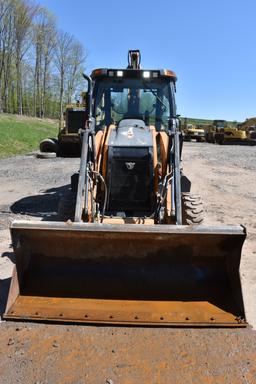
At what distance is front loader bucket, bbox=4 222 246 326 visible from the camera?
143 inches

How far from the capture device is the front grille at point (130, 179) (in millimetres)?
5309

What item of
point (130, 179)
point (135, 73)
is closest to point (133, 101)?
point (135, 73)

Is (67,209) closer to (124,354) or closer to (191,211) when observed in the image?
(191,211)

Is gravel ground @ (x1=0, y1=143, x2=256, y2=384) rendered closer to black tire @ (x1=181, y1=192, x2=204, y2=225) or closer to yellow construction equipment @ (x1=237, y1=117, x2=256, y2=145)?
black tire @ (x1=181, y1=192, x2=204, y2=225)

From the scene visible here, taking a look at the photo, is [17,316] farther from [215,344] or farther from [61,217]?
[61,217]

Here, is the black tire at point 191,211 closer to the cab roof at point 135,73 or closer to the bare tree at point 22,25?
the cab roof at point 135,73

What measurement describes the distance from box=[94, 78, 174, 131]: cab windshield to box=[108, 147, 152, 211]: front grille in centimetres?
98

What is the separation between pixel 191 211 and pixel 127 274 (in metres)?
1.86

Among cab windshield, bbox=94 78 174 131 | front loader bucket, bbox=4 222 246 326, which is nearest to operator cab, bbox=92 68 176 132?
cab windshield, bbox=94 78 174 131

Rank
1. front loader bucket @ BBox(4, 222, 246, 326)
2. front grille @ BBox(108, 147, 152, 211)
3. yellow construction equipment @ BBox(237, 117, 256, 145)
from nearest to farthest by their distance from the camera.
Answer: front loader bucket @ BBox(4, 222, 246, 326) < front grille @ BBox(108, 147, 152, 211) < yellow construction equipment @ BBox(237, 117, 256, 145)

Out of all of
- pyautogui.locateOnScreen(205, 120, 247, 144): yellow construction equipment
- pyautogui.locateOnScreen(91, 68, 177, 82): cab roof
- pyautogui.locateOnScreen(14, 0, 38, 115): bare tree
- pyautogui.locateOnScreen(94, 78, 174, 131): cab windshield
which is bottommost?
pyautogui.locateOnScreen(205, 120, 247, 144): yellow construction equipment

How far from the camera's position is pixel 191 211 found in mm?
5570

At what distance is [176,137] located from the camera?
536 centimetres

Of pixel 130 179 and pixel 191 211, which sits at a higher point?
pixel 130 179
